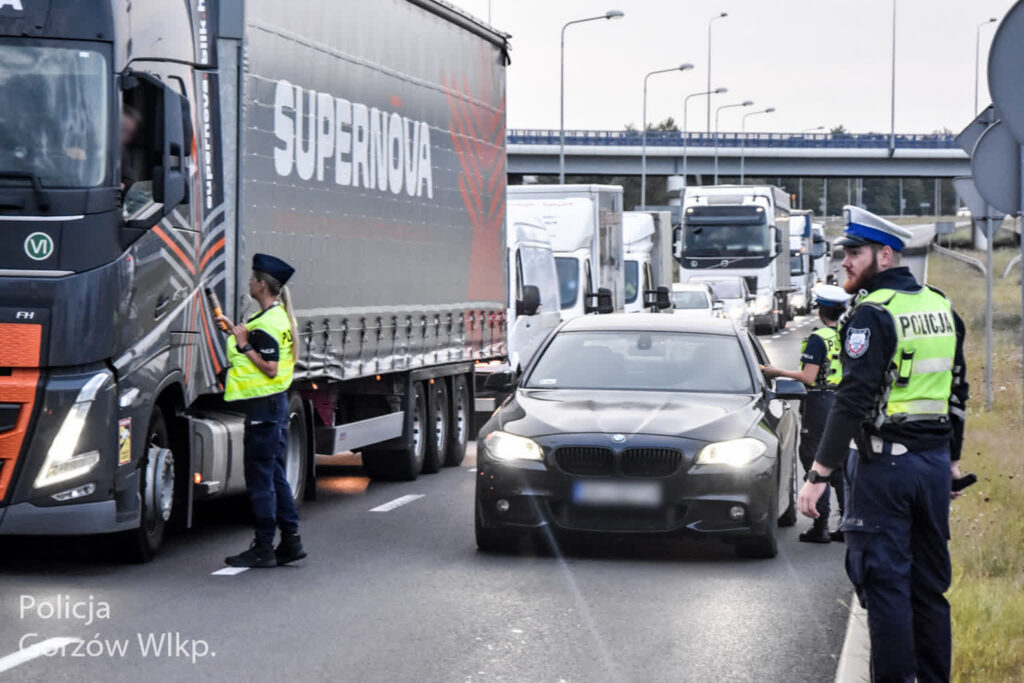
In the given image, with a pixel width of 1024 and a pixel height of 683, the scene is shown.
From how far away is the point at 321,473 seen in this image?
16.2m

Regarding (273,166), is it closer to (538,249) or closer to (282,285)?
(282,285)

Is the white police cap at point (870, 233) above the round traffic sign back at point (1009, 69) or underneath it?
underneath

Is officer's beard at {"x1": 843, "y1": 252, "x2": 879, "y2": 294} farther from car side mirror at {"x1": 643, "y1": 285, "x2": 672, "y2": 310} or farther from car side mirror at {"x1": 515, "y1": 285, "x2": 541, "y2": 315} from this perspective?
car side mirror at {"x1": 643, "y1": 285, "x2": 672, "y2": 310}

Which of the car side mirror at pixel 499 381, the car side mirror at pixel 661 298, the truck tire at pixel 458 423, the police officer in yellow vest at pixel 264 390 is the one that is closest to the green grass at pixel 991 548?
the car side mirror at pixel 499 381

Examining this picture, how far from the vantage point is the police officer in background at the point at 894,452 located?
617 cm

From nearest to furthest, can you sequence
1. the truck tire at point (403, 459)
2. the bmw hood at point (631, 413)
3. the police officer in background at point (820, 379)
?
the bmw hood at point (631, 413) < the police officer in background at point (820, 379) < the truck tire at point (403, 459)

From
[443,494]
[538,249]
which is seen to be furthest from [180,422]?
[538,249]

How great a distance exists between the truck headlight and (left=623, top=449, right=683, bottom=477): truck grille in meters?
3.05

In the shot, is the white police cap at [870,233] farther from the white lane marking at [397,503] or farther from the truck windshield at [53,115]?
the white lane marking at [397,503]

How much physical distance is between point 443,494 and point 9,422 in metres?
5.72

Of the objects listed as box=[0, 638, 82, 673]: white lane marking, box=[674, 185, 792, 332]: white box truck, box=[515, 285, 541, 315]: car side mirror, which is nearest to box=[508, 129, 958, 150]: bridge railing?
box=[674, 185, 792, 332]: white box truck

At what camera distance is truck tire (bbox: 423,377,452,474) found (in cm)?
1605

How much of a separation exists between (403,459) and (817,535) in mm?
4682

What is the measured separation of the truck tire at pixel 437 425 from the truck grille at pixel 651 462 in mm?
5734
